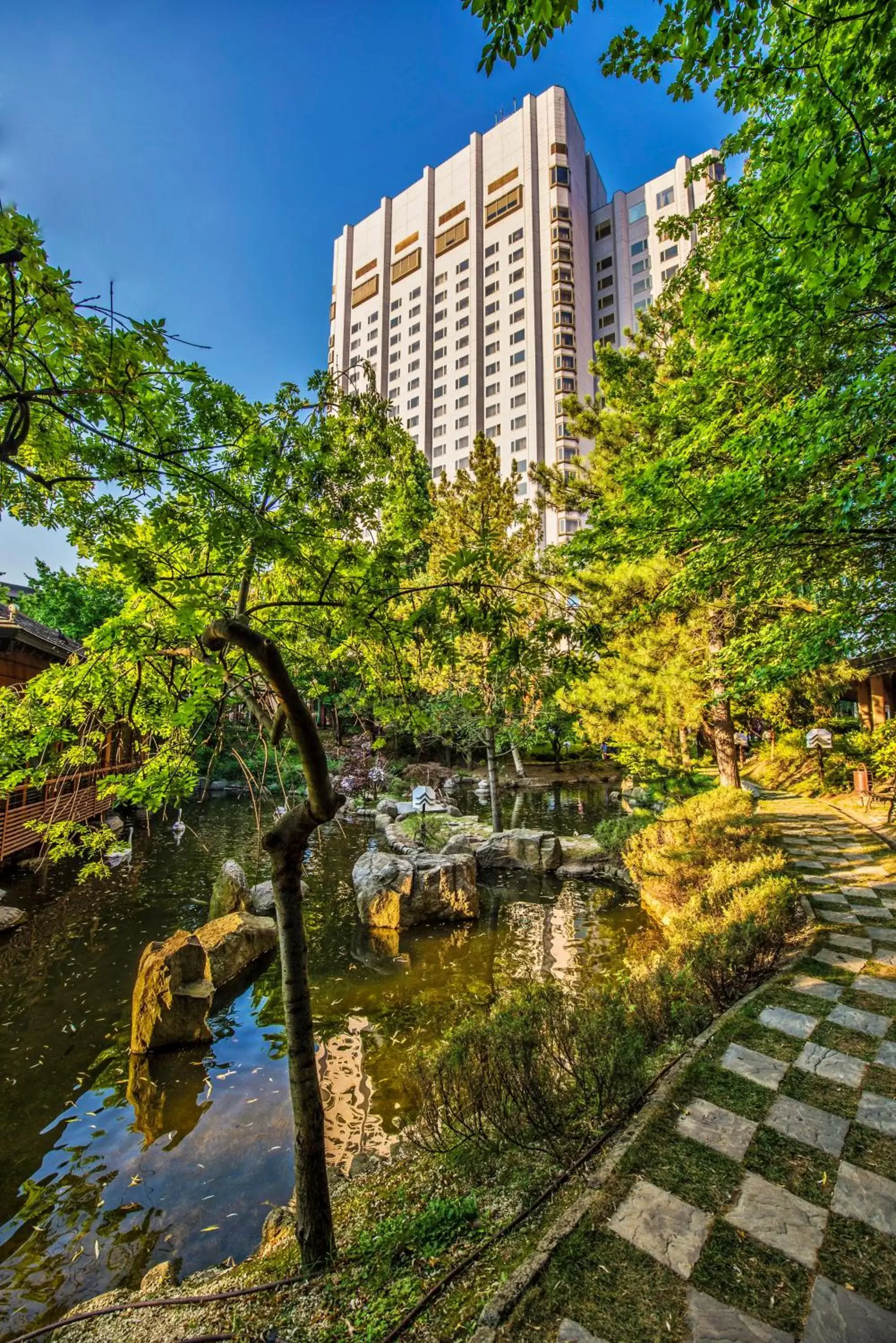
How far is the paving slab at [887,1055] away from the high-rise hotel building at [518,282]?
4122 cm

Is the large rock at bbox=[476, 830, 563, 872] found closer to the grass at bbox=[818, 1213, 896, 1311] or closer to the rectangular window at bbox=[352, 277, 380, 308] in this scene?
the grass at bbox=[818, 1213, 896, 1311]

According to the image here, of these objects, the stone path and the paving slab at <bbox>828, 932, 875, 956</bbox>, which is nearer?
the stone path

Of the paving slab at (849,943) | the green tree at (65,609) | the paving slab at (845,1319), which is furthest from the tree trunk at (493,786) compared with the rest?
the green tree at (65,609)

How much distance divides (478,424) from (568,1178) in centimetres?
5356

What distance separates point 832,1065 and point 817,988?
1.36 meters

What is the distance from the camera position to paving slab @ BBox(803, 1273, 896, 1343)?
2.27 meters

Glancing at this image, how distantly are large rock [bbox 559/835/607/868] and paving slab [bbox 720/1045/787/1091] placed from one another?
8.26 m

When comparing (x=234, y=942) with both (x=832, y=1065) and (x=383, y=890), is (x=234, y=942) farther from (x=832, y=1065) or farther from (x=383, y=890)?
(x=832, y=1065)

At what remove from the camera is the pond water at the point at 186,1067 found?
4383 mm

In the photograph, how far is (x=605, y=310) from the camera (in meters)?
50.2

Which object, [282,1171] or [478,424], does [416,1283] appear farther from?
[478,424]

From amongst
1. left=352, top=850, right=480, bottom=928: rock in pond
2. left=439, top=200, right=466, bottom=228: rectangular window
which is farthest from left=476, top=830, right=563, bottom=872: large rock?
left=439, top=200, right=466, bottom=228: rectangular window

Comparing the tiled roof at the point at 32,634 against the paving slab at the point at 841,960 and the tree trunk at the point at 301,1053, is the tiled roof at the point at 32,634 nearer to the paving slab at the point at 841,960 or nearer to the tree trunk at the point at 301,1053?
the tree trunk at the point at 301,1053

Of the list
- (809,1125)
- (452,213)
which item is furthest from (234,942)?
(452,213)
